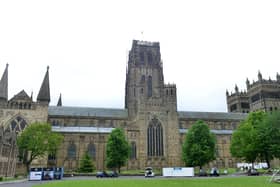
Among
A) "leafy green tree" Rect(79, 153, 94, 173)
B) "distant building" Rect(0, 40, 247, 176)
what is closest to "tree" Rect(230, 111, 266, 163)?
"distant building" Rect(0, 40, 247, 176)

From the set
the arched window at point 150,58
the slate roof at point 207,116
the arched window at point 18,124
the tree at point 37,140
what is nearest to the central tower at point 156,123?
the slate roof at point 207,116

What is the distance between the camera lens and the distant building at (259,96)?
340 feet

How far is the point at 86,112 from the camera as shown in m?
85.2

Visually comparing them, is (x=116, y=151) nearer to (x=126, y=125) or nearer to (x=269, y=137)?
(x=126, y=125)

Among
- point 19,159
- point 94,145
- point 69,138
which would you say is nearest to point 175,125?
point 94,145

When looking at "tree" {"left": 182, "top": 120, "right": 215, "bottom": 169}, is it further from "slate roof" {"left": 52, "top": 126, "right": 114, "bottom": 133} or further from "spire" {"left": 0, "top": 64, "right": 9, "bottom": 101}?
"spire" {"left": 0, "top": 64, "right": 9, "bottom": 101}

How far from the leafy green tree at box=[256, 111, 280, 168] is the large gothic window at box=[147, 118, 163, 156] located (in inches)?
1186

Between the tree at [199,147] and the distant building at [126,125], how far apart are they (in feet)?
50.4

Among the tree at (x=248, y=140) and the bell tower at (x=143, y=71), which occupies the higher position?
the bell tower at (x=143, y=71)

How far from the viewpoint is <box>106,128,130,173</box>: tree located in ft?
207

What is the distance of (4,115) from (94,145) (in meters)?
25.4

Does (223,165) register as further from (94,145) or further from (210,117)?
(94,145)

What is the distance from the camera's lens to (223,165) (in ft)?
270

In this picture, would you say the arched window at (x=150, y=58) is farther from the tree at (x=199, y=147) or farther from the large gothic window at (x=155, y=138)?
the tree at (x=199, y=147)
